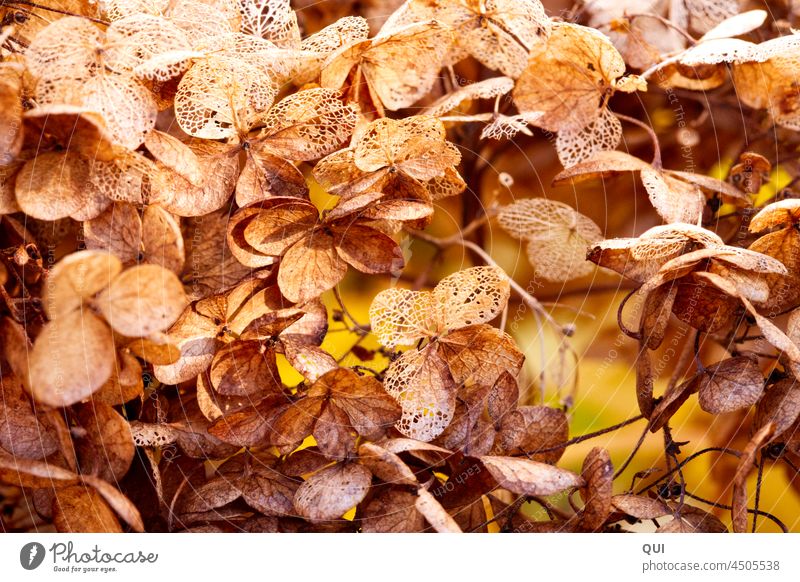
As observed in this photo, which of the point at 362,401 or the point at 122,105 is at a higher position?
the point at 122,105

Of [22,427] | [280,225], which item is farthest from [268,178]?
[22,427]

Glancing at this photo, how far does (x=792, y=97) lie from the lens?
0.33 metres

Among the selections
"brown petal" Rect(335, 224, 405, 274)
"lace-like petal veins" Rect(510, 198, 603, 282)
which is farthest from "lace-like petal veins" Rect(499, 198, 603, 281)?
"brown petal" Rect(335, 224, 405, 274)

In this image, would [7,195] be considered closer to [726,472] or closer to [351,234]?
[351,234]

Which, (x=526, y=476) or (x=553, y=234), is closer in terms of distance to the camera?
(x=526, y=476)

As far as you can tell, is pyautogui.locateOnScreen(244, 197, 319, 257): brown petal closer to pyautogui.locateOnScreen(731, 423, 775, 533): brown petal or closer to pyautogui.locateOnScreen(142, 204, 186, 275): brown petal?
pyautogui.locateOnScreen(142, 204, 186, 275): brown petal

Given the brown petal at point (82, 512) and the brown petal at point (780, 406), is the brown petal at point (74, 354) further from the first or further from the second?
the brown petal at point (780, 406)

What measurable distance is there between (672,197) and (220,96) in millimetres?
178

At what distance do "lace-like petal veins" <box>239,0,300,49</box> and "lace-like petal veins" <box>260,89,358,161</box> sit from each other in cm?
5

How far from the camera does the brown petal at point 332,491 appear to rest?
0.24 meters

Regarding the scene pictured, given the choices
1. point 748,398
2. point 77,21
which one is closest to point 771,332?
point 748,398

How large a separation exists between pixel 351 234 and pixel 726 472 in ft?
0.91

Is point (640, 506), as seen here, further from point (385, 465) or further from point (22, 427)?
point (22, 427)

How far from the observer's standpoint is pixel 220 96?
0.26m
